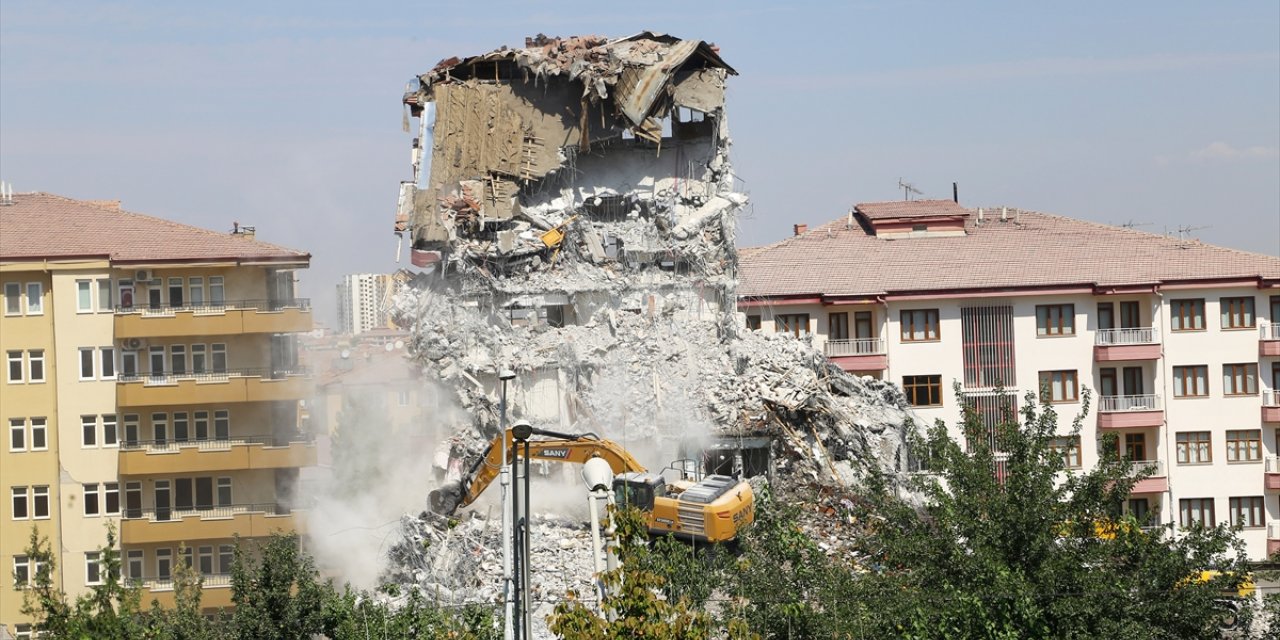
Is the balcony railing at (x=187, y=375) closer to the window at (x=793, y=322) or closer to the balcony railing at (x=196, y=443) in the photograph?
the balcony railing at (x=196, y=443)

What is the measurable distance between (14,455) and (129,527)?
3.19 metres

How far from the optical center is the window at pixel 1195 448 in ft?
164

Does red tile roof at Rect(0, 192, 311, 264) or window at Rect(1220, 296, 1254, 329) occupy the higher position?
red tile roof at Rect(0, 192, 311, 264)

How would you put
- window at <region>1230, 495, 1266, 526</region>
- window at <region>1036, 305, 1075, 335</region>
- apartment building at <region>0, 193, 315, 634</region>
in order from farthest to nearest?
window at <region>1036, 305, 1075, 335</region>, window at <region>1230, 495, 1266, 526</region>, apartment building at <region>0, 193, 315, 634</region>

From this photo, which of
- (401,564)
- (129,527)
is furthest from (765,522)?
(129,527)

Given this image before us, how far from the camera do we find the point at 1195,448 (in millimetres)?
50062

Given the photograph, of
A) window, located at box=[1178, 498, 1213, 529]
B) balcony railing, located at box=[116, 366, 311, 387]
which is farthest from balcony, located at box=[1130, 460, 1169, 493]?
balcony railing, located at box=[116, 366, 311, 387]

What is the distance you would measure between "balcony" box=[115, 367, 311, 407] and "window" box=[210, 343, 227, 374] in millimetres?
94

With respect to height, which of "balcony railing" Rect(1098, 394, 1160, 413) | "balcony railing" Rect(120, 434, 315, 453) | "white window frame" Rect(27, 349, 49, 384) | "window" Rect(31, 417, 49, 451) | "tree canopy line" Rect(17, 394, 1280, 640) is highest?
"white window frame" Rect(27, 349, 49, 384)

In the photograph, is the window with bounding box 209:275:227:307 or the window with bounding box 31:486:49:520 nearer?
the window with bounding box 31:486:49:520

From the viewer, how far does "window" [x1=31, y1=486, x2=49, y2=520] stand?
→ 39.4 meters

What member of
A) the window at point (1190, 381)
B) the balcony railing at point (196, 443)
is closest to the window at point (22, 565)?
the balcony railing at point (196, 443)

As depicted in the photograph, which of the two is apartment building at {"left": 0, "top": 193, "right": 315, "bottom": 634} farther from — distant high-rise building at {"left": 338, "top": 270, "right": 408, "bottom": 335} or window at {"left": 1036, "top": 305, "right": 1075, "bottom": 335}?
window at {"left": 1036, "top": 305, "right": 1075, "bottom": 335}

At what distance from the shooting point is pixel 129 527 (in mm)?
39000
